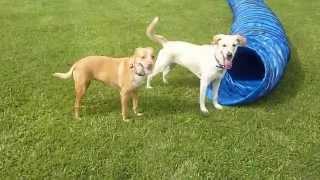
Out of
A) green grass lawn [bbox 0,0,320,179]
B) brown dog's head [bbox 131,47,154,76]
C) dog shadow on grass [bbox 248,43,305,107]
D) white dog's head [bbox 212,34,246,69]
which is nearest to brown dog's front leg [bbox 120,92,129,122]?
green grass lawn [bbox 0,0,320,179]

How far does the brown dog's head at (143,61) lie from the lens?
5656 mm

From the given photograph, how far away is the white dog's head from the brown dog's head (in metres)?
1.02

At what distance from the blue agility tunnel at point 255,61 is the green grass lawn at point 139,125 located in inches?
11.5

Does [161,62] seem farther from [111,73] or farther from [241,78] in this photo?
[241,78]

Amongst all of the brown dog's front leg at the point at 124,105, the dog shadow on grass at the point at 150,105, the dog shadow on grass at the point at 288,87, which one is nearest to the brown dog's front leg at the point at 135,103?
the dog shadow on grass at the point at 150,105

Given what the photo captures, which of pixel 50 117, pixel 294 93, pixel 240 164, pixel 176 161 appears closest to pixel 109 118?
pixel 50 117

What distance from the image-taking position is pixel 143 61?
18.6 ft

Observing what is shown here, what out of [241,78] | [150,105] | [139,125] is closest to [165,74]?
[150,105]

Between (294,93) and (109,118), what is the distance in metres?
2.98

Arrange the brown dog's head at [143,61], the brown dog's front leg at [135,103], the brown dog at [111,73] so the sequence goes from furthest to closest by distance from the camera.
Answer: the brown dog's front leg at [135,103] → the brown dog at [111,73] → the brown dog's head at [143,61]

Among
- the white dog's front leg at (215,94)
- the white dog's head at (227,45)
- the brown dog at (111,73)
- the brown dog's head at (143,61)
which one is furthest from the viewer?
the white dog's front leg at (215,94)

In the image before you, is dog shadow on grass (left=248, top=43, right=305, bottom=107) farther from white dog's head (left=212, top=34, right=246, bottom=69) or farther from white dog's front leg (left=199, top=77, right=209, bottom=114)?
white dog's head (left=212, top=34, right=246, bottom=69)

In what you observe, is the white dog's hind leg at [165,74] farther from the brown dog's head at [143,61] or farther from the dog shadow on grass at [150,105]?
the brown dog's head at [143,61]

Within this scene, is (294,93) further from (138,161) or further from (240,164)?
(138,161)
